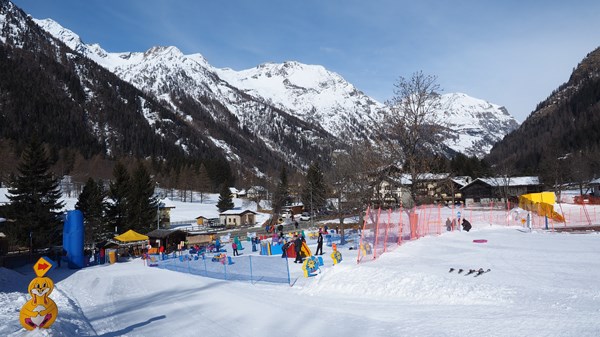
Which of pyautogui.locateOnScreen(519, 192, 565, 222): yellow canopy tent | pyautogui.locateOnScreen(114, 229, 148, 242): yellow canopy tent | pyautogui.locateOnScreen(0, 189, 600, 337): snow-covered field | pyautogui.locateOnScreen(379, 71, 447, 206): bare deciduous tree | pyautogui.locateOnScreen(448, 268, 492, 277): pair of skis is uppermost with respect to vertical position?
pyautogui.locateOnScreen(379, 71, 447, 206): bare deciduous tree

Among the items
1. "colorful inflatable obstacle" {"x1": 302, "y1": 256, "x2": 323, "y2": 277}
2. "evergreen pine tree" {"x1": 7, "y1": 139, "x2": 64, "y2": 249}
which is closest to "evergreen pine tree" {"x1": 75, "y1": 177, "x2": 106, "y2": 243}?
"evergreen pine tree" {"x1": 7, "y1": 139, "x2": 64, "y2": 249}

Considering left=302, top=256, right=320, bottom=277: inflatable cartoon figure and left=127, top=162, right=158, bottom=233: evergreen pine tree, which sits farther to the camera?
left=127, top=162, right=158, bottom=233: evergreen pine tree

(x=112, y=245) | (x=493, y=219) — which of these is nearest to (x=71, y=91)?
(x=112, y=245)

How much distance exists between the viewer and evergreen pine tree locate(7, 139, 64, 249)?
39406 mm

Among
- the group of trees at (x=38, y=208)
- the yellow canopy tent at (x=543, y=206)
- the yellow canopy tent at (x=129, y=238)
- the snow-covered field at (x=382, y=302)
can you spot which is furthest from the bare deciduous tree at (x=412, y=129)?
the group of trees at (x=38, y=208)

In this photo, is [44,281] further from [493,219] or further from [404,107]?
[493,219]

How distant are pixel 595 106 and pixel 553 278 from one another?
16971cm

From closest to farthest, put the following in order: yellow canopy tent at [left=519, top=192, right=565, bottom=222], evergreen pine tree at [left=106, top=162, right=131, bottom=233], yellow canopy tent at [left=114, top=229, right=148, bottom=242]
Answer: yellow canopy tent at [left=519, top=192, right=565, bottom=222], yellow canopy tent at [left=114, top=229, right=148, bottom=242], evergreen pine tree at [left=106, top=162, right=131, bottom=233]

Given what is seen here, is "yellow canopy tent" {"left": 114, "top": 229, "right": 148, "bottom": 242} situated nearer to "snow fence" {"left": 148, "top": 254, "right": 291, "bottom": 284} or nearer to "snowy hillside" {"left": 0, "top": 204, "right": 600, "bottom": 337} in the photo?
"snow fence" {"left": 148, "top": 254, "right": 291, "bottom": 284}

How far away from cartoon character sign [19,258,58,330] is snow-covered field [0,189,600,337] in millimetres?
213

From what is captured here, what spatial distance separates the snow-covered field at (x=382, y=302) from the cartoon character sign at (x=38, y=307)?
0.21 meters

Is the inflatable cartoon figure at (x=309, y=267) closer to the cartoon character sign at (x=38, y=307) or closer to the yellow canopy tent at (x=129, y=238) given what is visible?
the cartoon character sign at (x=38, y=307)

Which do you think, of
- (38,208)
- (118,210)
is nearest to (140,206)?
(118,210)

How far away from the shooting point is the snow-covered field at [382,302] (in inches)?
339
